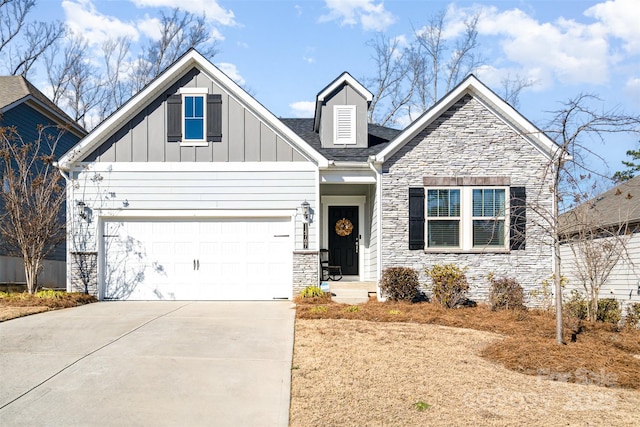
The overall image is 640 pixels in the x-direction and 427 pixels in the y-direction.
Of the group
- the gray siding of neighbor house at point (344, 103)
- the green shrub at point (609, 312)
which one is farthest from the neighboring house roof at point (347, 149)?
the green shrub at point (609, 312)

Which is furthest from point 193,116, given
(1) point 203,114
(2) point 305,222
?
(2) point 305,222

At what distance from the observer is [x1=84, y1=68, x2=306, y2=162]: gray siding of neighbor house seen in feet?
44.1

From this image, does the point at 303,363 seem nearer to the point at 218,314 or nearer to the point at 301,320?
the point at 301,320

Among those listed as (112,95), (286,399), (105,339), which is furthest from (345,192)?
(112,95)

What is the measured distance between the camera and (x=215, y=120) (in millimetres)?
13469

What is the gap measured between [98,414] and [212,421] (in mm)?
1144

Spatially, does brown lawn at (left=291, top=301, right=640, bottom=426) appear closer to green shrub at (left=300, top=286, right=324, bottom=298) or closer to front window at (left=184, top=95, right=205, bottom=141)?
green shrub at (left=300, top=286, right=324, bottom=298)

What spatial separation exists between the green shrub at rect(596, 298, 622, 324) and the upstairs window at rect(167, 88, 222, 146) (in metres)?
8.90

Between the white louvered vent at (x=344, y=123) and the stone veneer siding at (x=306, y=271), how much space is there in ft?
11.5

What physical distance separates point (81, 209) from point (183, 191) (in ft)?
7.66

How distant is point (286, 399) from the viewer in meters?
6.34

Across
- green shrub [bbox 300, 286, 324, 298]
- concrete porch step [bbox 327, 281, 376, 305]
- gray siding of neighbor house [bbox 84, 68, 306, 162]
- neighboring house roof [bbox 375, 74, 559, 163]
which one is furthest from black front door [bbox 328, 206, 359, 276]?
neighboring house roof [bbox 375, 74, 559, 163]

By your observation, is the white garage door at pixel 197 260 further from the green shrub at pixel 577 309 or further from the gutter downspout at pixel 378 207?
the green shrub at pixel 577 309

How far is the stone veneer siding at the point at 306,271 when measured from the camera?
43.8 feet
